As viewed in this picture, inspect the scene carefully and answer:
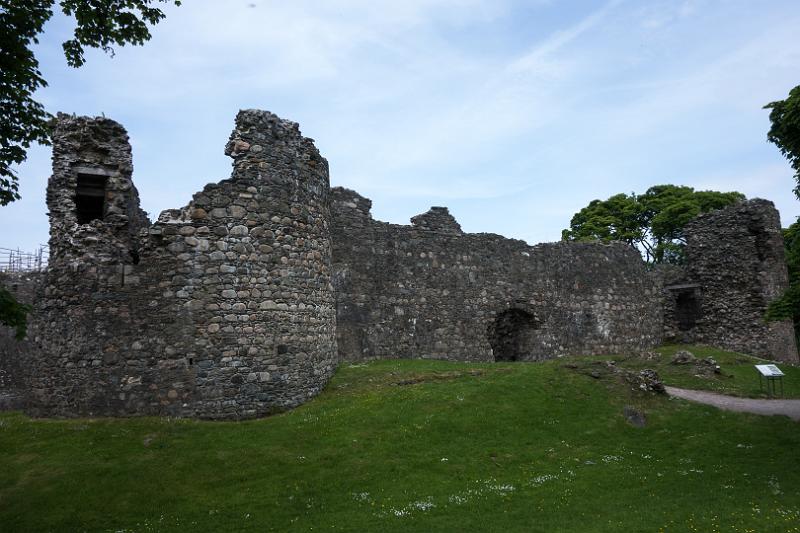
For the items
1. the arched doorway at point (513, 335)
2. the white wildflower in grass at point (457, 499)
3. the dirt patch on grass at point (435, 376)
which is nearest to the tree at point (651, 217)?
the arched doorway at point (513, 335)

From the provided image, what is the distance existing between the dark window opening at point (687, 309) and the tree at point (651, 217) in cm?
2169

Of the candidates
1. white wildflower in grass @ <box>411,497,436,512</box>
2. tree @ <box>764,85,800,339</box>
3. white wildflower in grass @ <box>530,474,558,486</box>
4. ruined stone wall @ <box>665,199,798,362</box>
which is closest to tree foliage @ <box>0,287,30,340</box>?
white wildflower in grass @ <box>411,497,436,512</box>

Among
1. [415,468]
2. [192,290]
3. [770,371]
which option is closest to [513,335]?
[770,371]

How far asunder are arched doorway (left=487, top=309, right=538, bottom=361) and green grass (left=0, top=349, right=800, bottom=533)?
34.6 feet

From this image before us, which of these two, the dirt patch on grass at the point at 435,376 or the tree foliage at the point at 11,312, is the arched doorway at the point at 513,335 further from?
the tree foliage at the point at 11,312

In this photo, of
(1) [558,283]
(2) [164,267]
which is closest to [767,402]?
(1) [558,283]

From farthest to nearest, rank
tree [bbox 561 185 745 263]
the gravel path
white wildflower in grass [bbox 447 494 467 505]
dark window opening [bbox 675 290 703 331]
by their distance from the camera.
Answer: tree [bbox 561 185 745 263]
dark window opening [bbox 675 290 703 331]
the gravel path
white wildflower in grass [bbox 447 494 467 505]

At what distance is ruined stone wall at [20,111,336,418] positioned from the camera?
1458cm

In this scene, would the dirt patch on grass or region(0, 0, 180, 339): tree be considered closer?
region(0, 0, 180, 339): tree

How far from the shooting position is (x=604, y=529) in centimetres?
996

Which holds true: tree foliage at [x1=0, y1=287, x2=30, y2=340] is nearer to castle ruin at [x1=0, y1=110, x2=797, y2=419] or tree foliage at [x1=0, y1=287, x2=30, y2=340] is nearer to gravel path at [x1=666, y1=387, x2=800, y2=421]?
castle ruin at [x1=0, y1=110, x2=797, y2=419]

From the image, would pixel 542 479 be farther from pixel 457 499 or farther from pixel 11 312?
pixel 11 312

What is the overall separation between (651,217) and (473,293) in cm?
4519

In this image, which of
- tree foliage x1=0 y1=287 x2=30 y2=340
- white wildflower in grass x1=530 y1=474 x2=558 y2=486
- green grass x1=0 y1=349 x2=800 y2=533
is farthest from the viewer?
white wildflower in grass x1=530 y1=474 x2=558 y2=486
